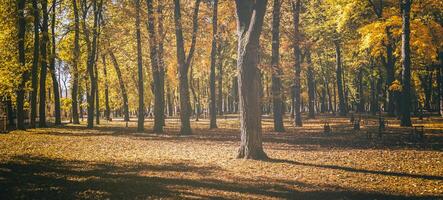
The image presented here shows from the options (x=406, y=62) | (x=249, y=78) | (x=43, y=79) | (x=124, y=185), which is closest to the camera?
(x=124, y=185)

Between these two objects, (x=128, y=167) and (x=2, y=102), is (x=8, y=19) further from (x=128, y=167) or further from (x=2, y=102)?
(x=128, y=167)

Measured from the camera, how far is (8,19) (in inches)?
1150

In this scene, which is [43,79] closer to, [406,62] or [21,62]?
[21,62]

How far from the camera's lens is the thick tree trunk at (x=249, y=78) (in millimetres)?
13836

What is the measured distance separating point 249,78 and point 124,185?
6.16 m

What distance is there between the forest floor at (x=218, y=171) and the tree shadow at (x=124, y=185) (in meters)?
0.02

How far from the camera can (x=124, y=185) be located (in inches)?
391

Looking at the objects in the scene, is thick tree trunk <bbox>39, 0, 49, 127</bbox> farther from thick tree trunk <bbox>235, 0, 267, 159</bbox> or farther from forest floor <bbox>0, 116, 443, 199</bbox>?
thick tree trunk <bbox>235, 0, 267, 159</bbox>

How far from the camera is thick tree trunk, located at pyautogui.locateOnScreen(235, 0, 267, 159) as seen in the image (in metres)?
13.8

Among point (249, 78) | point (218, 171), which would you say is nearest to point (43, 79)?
point (249, 78)

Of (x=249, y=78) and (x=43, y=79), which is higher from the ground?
(x=43, y=79)

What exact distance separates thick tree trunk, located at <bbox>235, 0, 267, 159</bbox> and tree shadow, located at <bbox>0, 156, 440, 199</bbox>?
2.36 metres

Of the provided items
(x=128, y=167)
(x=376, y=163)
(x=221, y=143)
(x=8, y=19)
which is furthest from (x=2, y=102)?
(x=376, y=163)

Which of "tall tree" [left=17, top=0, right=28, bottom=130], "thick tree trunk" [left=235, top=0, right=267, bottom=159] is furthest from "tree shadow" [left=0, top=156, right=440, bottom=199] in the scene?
"tall tree" [left=17, top=0, right=28, bottom=130]
